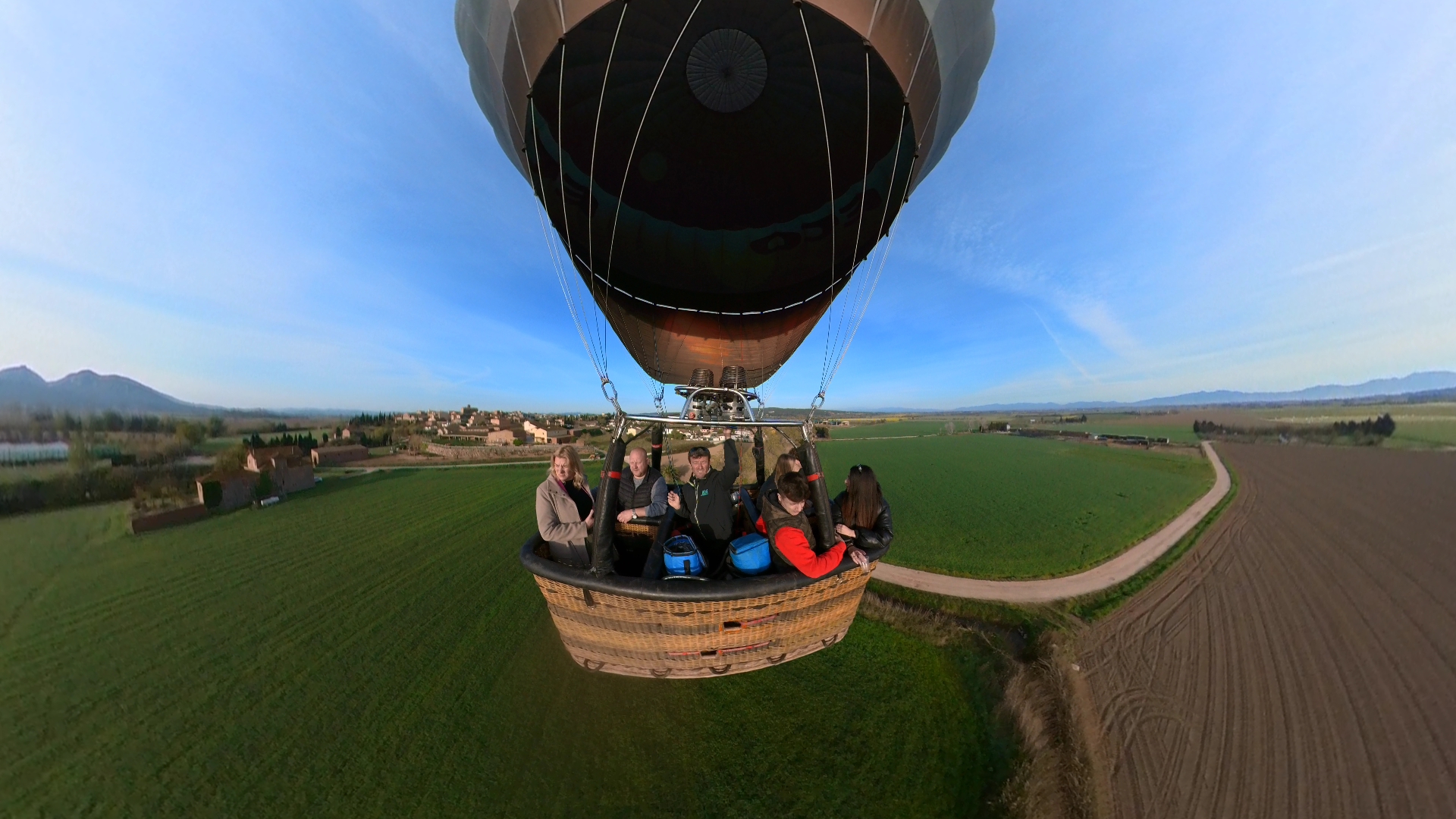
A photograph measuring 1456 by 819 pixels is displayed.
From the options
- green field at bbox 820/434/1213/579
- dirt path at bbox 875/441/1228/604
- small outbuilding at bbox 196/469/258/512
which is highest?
small outbuilding at bbox 196/469/258/512

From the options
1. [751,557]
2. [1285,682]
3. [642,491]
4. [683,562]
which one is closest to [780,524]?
[751,557]

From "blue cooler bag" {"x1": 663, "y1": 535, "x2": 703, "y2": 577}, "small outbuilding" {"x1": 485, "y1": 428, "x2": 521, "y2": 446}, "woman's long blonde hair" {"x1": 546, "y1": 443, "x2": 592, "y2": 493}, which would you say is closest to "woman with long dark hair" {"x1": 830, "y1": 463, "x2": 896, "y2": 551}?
"blue cooler bag" {"x1": 663, "y1": 535, "x2": 703, "y2": 577}

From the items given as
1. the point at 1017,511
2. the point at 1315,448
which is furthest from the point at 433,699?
the point at 1315,448

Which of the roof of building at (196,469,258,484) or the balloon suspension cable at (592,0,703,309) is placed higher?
the balloon suspension cable at (592,0,703,309)

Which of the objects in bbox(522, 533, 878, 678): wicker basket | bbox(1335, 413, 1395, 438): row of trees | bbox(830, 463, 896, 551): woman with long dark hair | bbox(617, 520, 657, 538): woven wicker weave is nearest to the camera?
bbox(522, 533, 878, 678): wicker basket

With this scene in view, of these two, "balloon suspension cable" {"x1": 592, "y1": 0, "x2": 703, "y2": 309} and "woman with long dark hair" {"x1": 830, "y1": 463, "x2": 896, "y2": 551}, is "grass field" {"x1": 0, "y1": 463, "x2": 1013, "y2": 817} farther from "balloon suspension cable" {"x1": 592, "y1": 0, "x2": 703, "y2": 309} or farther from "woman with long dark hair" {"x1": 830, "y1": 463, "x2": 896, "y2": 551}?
"balloon suspension cable" {"x1": 592, "y1": 0, "x2": 703, "y2": 309}

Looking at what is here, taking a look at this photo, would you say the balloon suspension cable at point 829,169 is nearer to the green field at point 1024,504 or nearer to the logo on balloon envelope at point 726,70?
the logo on balloon envelope at point 726,70

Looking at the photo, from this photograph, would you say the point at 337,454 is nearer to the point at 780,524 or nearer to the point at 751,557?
the point at 751,557
